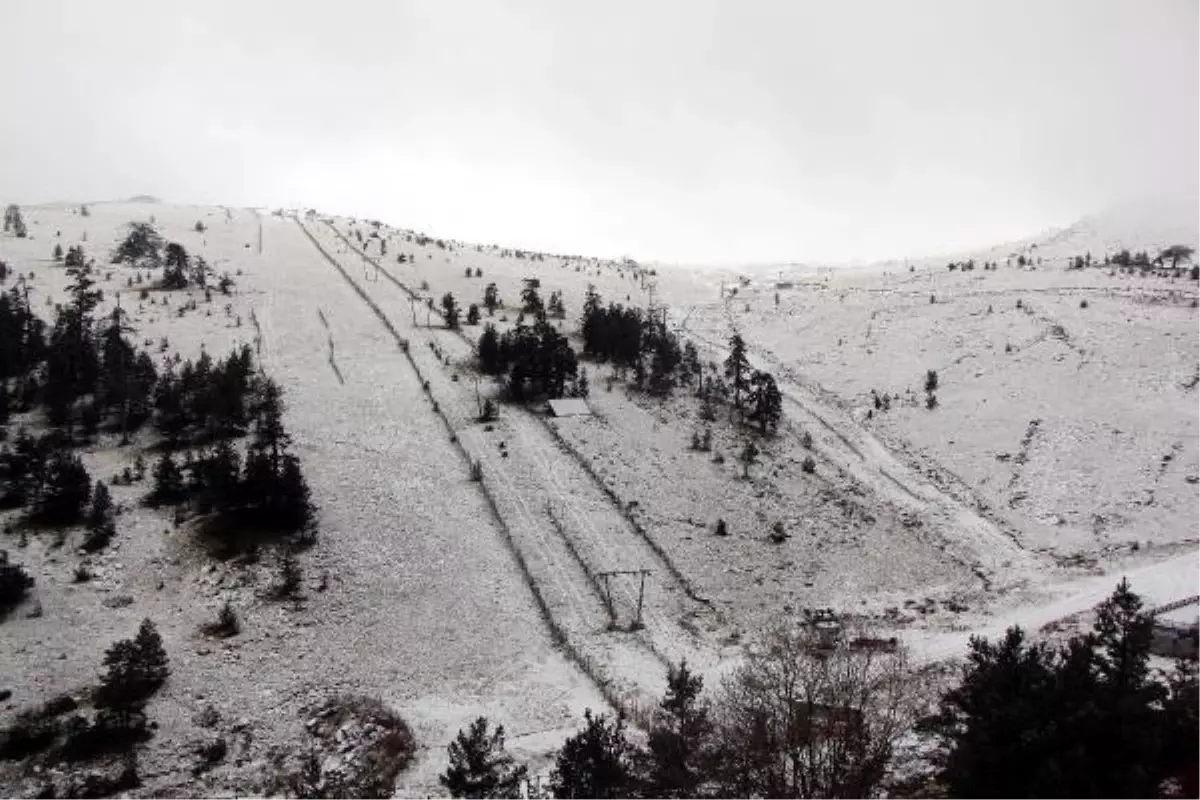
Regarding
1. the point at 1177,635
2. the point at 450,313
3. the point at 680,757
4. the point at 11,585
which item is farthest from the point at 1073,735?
the point at 450,313

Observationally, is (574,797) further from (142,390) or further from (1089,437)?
(1089,437)

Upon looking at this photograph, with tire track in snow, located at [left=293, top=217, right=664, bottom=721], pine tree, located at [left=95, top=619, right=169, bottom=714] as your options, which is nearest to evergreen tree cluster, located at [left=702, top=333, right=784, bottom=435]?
tire track in snow, located at [left=293, top=217, right=664, bottom=721]

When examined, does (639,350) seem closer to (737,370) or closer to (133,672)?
(737,370)

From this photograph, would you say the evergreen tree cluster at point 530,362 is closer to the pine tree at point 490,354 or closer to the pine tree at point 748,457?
the pine tree at point 490,354

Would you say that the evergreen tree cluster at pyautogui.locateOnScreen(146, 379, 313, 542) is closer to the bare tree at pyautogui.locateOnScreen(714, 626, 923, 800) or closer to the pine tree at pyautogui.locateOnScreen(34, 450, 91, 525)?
the pine tree at pyautogui.locateOnScreen(34, 450, 91, 525)

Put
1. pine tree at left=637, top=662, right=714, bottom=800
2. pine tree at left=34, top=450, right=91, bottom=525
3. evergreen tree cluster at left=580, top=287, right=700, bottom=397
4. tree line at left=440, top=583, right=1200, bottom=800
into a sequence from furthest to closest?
1. evergreen tree cluster at left=580, top=287, right=700, bottom=397
2. pine tree at left=34, top=450, right=91, bottom=525
3. pine tree at left=637, top=662, right=714, bottom=800
4. tree line at left=440, top=583, right=1200, bottom=800
